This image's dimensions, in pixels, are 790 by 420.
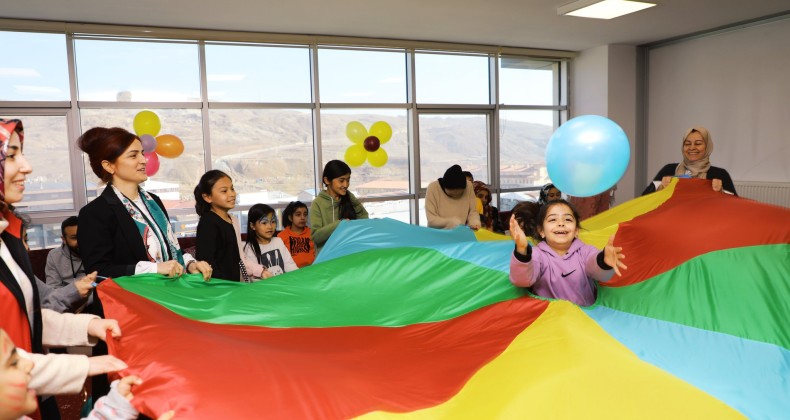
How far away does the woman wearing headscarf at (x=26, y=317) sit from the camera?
1029mm

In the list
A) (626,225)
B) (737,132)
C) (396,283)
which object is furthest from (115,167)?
(737,132)

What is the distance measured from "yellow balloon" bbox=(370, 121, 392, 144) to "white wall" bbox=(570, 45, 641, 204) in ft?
9.00

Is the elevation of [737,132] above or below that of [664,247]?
above

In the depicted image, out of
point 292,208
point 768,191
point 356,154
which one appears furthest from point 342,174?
point 768,191

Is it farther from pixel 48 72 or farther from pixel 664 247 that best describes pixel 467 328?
pixel 48 72

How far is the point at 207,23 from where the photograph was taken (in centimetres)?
515

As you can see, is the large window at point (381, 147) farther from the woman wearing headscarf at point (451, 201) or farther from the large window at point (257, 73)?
the woman wearing headscarf at point (451, 201)

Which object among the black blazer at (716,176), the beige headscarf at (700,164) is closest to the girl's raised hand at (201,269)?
the black blazer at (716,176)

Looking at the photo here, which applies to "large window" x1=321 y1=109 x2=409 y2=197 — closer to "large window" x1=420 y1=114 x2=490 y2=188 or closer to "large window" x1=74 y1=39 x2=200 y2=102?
"large window" x1=420 y1=114 x2=490 y2=188

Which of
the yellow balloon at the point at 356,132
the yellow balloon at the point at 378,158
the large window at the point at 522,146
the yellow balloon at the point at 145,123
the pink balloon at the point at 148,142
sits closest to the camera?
the pink balloon at the point at 148,142

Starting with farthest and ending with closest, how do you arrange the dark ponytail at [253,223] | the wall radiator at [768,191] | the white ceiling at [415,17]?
the wall radiator at [768,191] → the white ceiling at [415,17] → the dark ponytail at [253,223]

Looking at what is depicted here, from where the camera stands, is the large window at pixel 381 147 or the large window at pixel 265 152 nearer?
the large window at pixel 265 152

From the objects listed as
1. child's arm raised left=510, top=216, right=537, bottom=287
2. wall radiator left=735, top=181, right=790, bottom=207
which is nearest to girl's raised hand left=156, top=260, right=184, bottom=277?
child's arm raised left=510, top=216, right=537, bottom=287

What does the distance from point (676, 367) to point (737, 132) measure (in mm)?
5466
